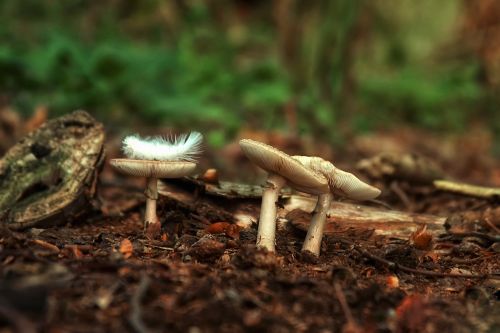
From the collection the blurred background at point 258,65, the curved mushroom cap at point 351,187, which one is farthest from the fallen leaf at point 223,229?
the blurred background at point 258,65

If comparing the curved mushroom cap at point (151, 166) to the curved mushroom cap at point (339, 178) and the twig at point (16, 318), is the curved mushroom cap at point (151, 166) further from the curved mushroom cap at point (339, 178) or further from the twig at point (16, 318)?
the twig at point (16, 318)

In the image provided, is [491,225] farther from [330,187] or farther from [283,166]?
[283,166]

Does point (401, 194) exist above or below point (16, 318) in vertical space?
above

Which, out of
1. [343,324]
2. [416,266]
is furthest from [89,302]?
[416,266]

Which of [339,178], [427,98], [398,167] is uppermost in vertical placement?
[427,98]

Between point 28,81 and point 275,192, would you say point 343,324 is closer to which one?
point 275,192

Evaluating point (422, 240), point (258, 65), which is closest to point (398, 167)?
point (422, 240)

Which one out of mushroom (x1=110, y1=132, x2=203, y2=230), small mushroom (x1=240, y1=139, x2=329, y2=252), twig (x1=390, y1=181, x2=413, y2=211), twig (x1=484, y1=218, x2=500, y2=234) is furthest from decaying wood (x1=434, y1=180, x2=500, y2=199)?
mushroom (x1=110, y1=132, x2=203, y2=230)
